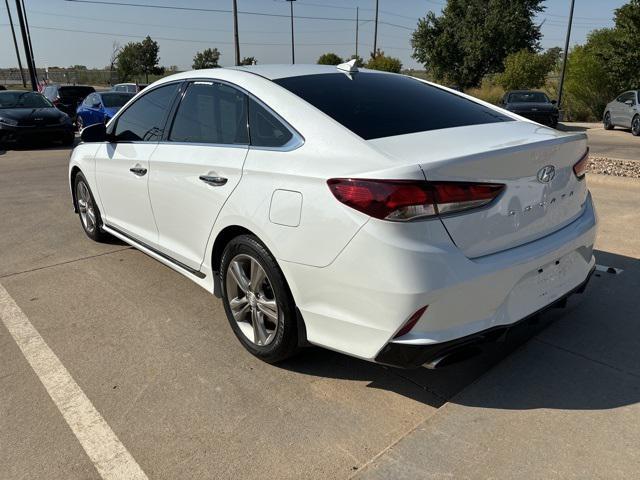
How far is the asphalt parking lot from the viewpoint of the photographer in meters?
2.32

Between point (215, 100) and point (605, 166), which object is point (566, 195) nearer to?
point (215, 100)

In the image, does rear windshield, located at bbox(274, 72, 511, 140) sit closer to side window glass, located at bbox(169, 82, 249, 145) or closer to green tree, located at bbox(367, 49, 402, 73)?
side window glass, located at bbox(169, 82, 249, 145)

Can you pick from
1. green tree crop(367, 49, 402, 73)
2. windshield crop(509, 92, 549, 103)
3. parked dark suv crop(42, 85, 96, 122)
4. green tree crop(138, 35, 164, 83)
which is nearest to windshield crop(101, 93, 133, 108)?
parked dark suv crop(42, 85, 96, 122)

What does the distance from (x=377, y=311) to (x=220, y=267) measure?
1283mm

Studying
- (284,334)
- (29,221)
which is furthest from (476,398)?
(29,221)

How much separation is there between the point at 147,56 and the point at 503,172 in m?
63.4

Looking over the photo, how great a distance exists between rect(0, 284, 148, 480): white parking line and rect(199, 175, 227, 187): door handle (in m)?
1.33

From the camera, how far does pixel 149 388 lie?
2924mm

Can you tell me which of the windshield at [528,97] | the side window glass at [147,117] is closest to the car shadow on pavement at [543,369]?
the side window glass at [147,117]

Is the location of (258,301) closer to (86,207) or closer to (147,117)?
(147,117)

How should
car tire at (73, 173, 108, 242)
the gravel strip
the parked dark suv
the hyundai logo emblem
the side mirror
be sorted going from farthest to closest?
the parked dark suv → the gravel strip → car tire at (73, 173, 108, 242) → the side mirror → the hyundai logo emblem

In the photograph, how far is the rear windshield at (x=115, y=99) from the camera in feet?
50.0

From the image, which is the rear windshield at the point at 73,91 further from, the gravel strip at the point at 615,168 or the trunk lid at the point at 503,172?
the trunk lid at the point at 503,172

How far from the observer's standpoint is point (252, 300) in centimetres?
309
